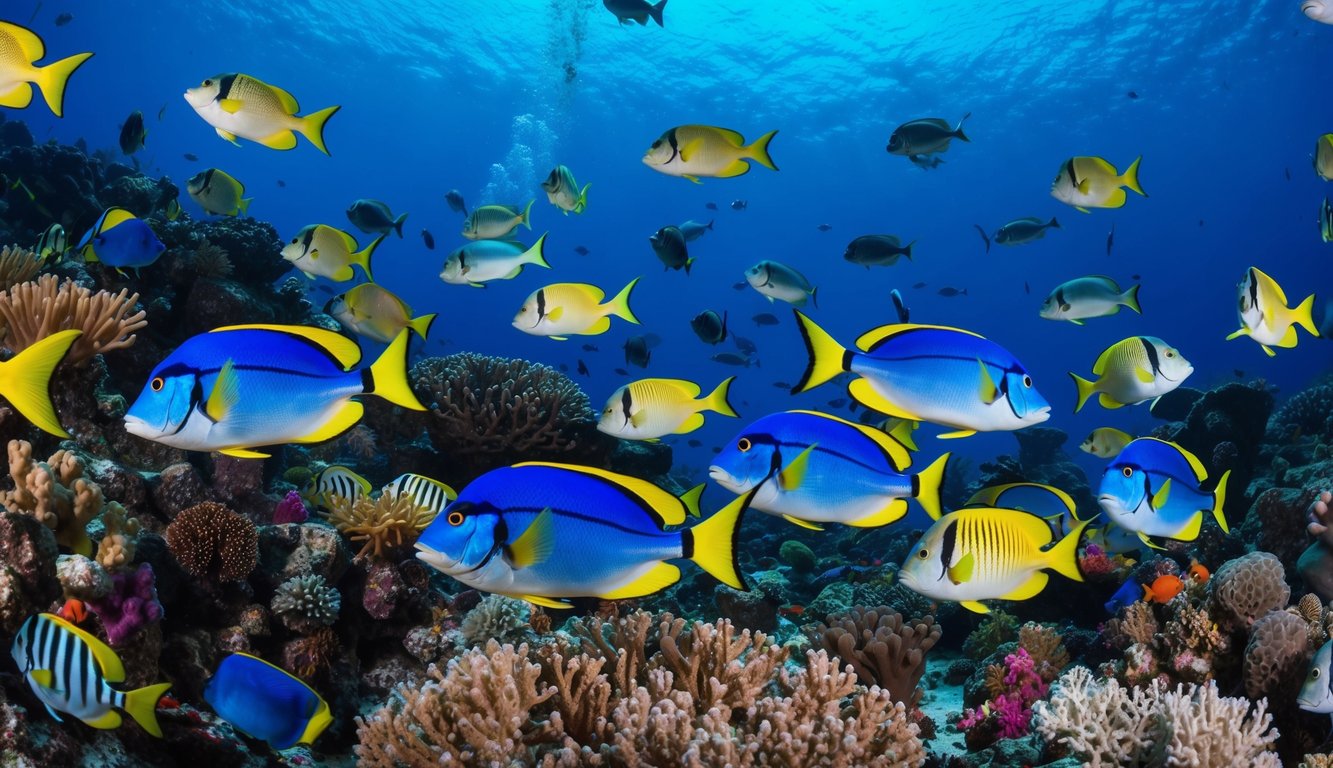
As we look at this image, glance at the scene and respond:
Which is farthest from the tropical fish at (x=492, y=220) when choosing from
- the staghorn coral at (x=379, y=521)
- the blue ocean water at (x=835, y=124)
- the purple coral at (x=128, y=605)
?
the blue ocean water at (x=835, y=124)

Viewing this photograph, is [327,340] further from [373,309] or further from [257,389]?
[373,309]

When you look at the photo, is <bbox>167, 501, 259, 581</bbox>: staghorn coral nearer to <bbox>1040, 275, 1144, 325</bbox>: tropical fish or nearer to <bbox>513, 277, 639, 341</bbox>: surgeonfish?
<bbox>513, 277, 639, 341</bbox>: surgeonfish

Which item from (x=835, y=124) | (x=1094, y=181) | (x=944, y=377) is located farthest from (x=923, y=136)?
(x=835, y=124)

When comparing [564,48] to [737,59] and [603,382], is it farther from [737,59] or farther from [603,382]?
[603,382]

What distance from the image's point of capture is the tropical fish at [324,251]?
248 inches

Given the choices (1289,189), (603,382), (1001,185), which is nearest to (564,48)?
(1001,185)

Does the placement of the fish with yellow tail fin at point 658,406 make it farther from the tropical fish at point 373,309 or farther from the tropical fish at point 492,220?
the tropical fish at point 492,220

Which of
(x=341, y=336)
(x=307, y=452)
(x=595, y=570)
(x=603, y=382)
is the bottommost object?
(x=603, y=382)

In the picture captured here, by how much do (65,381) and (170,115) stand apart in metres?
101

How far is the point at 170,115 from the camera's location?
268 feet

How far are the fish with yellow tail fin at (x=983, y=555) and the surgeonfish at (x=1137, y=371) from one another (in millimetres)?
2088

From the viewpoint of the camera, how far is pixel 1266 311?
14.3 feet

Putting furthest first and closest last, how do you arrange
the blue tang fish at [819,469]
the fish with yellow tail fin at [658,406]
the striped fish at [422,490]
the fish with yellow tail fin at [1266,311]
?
the striped fish at [422,490], the fish with yellow tail fin at [658,406], the fish with yellow tail fin at [1266,311], the blue tang fish at [819,469]

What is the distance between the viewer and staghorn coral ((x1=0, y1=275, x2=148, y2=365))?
13.9 feet
